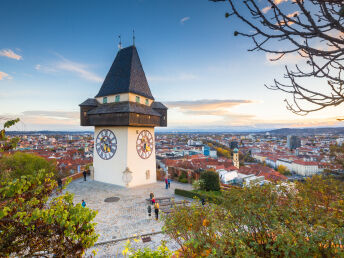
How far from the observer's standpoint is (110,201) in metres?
10.3

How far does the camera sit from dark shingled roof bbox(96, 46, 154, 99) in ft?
44.7

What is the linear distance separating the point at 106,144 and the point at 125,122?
9.86 ft

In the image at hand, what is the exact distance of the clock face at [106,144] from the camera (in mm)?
13368

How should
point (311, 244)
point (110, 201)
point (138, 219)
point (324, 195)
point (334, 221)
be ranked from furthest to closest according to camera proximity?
1. point (110, 201)
2. point (138, 219)
3. point (324, 195)
4. point (334, 221)
5. point (311, 244)

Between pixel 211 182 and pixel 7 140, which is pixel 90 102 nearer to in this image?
pixel 211 182

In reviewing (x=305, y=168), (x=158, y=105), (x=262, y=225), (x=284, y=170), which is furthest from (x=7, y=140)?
(x=284, y=170)

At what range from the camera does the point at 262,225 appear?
3215mm

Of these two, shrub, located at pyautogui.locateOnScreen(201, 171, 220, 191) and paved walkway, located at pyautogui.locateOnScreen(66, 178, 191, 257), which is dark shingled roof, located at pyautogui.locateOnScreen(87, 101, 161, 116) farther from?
shrub, located at pyautogui.locateOnScreen(201, 171, 220, 191)

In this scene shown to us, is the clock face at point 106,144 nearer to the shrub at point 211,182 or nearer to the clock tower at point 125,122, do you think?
the clock tower at point 125,122

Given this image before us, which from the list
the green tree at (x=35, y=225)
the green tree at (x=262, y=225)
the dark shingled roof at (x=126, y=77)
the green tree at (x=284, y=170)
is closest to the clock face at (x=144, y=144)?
the dark shingled roof at (x=126, y=77)

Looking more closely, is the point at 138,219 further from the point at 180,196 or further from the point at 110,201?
the point at 180,196

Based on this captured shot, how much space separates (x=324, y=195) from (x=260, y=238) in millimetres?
3101

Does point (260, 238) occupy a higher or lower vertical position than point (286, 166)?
higher

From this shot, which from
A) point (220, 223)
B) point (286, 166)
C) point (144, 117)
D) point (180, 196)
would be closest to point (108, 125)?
point (144, 117)
